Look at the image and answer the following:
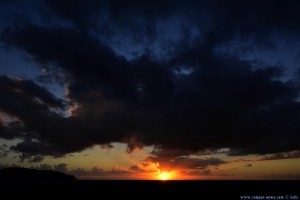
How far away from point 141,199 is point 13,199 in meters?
36.4

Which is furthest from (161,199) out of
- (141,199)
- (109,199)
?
(109,199)

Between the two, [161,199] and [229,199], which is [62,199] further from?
[229,199]

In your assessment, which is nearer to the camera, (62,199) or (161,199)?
(62,199)

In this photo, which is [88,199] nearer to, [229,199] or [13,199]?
[13,199]

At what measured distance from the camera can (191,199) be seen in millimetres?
90000

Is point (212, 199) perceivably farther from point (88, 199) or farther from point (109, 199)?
point (88, 199)

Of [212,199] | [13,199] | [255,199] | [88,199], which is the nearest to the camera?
[255,199]

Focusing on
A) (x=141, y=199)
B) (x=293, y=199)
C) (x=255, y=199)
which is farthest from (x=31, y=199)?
(x=293, y=199)

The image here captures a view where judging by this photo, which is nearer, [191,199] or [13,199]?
[13,199]

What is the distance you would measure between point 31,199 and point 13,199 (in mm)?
4582

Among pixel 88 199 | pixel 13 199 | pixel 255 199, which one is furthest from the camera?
pixel 88 199

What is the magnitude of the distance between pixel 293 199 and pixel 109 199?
179 feet

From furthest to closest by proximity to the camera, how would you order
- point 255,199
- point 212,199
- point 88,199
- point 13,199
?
point 212,199 → point 88,199 → point 13,199 → point 255,199

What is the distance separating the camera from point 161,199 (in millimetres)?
89312
